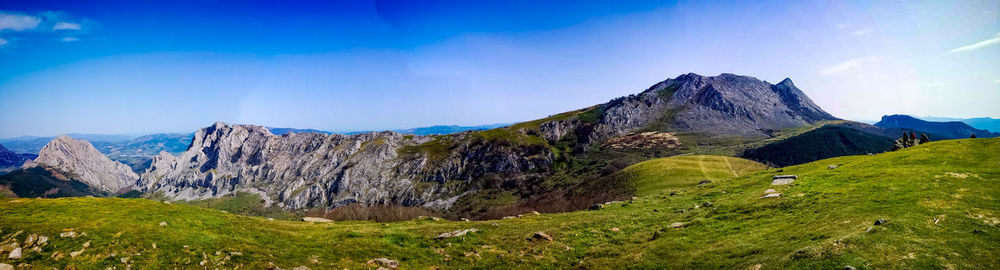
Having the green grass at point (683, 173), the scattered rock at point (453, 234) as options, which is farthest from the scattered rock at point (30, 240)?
the green grass at point (683, 173)

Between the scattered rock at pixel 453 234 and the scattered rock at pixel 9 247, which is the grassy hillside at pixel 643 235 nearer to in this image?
the scattered rock at pixel 453 234

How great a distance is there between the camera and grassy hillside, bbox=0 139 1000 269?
18297 mm

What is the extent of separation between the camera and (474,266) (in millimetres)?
24328

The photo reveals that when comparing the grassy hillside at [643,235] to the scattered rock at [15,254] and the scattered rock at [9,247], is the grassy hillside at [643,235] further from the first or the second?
the scattered rock at [9,247]

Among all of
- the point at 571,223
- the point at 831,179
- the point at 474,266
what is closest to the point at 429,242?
the point at 474,266

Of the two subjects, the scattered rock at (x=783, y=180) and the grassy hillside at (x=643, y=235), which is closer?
the grassy hillside at (x=643, y=235)

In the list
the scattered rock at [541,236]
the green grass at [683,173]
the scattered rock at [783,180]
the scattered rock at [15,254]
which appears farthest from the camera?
the green grass at [683,173]

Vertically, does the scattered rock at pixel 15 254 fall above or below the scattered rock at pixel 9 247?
below

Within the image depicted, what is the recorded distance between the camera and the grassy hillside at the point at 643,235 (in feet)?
60.0

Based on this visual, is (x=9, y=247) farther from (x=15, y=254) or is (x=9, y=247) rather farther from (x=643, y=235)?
(x=643, y=235)

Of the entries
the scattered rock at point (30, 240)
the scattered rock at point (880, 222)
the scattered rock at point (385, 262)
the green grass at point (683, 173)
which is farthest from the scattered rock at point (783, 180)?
the scattered rock at point (30, 240)

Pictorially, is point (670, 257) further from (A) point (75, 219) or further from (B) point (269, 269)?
(A) point (75, 219)

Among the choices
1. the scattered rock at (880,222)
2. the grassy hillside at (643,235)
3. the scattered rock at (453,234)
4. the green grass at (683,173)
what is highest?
the scattered rock at (880,222)

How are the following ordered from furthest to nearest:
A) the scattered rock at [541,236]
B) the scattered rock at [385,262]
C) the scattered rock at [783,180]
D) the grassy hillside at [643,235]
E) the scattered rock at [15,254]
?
the scattered rock at [783,180] → the scattered rock at [541,236] → the scattered rock at [385,262] → the scattered rock at [15,254] → the grassy hillside at [643,235]
